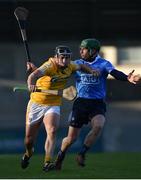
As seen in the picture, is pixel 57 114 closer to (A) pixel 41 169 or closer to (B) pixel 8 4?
(A) pixel 41 169

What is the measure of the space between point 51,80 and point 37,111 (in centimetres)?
56

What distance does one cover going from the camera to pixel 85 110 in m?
13.8

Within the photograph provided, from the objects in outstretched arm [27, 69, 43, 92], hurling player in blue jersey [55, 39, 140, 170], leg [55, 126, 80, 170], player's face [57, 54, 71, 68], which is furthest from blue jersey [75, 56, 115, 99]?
outstretched arm [27, 69, 43, 92]

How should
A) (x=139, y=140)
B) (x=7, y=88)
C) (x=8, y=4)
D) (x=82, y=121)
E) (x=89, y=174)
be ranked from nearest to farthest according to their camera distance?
1. (x=89, y=174)
2. (x=82, y=121)
3. (x=139, y=140)
4. (x=8, y=4)
5. (x=7, y=88)

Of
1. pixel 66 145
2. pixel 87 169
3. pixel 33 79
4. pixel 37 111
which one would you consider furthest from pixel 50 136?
pixel 87 169

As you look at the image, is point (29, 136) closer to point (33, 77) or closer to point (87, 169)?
point (87, 169)

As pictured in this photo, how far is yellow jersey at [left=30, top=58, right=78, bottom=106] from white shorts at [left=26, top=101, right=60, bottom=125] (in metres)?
0.06

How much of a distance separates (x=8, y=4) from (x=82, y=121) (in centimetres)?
1777

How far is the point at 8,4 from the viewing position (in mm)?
31094

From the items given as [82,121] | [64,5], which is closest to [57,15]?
[64,5]

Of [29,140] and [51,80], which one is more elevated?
[51,80]

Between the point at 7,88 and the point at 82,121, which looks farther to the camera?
the point at 7,88

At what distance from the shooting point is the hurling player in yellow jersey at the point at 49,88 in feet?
43.5

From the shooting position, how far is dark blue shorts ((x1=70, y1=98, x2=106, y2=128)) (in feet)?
45.2
